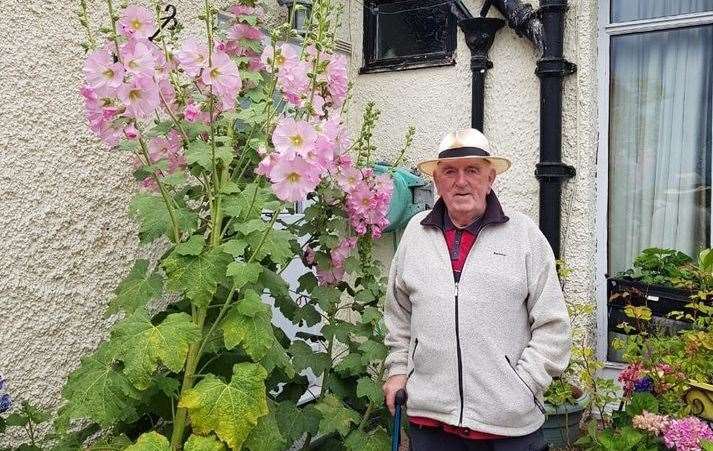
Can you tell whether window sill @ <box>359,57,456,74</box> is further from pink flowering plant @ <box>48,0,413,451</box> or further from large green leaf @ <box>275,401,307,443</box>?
large green leaf @ <box>275,401,307,443</box>

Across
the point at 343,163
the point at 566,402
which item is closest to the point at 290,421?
the point at 343,163

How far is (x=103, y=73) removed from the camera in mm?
2061

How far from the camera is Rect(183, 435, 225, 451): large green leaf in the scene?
6.77 feet

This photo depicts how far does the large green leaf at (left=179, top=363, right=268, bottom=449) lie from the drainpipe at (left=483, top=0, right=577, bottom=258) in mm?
2557

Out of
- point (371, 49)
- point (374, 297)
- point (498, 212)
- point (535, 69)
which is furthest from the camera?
point (371, 49)

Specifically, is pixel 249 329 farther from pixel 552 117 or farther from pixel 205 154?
pixel 552 117

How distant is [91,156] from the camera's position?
3.04 meters

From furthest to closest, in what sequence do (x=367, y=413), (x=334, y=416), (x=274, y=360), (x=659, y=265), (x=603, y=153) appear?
(x=603, y=153) → (x=659, y=265) → (x=367, y=413) → (x=334, y=416) → (x=274, y=360)

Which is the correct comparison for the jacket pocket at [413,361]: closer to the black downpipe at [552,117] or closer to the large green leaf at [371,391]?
the large green leaf at [371,391]

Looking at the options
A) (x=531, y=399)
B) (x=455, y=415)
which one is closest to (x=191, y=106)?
(x=455, y=415)

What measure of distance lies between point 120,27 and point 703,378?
2.89 m

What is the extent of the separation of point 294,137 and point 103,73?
62cm

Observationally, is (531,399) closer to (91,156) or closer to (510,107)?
(91,156)

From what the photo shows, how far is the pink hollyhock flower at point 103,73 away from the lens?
6.69 ft
